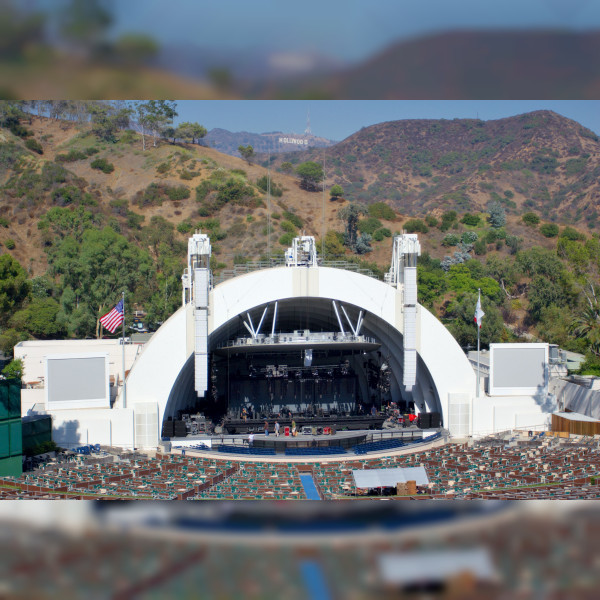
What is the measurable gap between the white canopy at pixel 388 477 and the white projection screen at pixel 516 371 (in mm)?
13290

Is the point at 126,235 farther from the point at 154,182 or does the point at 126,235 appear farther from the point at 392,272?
the point at 392,272

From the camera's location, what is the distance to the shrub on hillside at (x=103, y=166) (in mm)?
86044

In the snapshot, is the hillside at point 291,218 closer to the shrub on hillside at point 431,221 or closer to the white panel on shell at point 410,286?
the shrub on hillside at point 431,221

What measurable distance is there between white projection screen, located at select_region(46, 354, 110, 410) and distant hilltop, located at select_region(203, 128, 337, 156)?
112141 millimetres

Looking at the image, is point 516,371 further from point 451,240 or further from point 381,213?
point 381,213

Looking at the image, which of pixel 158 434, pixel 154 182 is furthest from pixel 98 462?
pixel 154 182

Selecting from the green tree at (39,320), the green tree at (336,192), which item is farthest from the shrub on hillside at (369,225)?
the green tree at (39,320)

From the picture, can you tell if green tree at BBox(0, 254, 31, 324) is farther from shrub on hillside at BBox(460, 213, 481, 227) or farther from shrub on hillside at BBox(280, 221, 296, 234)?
shrub on hillside at BBox(460, 213, 481, 227)

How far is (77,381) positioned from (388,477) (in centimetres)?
1476

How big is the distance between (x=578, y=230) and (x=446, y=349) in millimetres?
66804

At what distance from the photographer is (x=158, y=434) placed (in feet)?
89.8

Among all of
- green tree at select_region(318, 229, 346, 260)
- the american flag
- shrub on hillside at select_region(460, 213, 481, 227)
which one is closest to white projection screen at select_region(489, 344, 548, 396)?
the american flag

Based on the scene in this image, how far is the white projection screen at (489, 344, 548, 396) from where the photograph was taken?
29.3 m

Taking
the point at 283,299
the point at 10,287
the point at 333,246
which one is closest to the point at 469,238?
the point at 333,246
